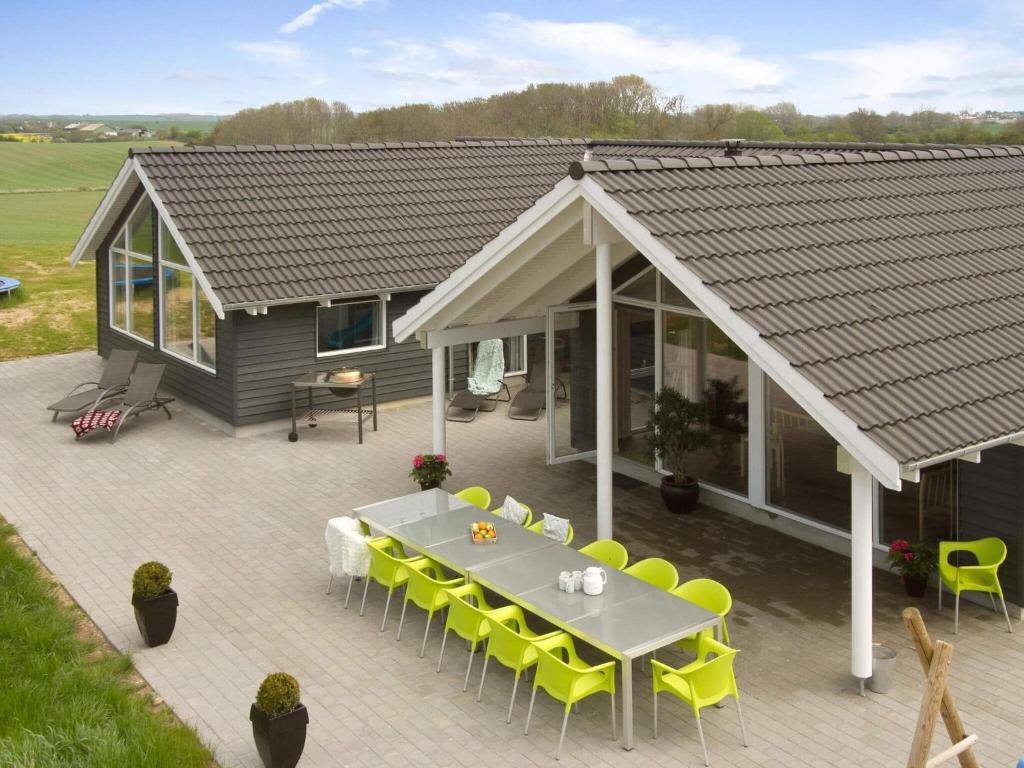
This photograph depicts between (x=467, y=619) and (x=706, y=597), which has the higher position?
(x=706, y=597)

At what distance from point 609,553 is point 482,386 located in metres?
7.96

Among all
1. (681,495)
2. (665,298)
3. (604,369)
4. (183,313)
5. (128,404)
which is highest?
(665,298)

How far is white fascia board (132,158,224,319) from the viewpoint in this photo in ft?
51.7

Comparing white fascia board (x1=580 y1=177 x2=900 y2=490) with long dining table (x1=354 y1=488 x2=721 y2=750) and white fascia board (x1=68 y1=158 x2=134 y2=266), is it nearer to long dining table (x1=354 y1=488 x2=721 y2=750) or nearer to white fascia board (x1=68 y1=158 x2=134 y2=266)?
long dining table (x1=354 y1=488 x2=721 y2=750)

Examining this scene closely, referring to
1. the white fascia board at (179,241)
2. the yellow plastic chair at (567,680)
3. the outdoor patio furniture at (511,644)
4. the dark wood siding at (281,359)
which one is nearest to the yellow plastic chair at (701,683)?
the yellow plastic chair at (567,680)

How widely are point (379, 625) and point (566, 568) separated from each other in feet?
6.04

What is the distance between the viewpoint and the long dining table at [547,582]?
814 centimetres

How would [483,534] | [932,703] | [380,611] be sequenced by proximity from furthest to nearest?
[380,611], [483,534], [932,703]

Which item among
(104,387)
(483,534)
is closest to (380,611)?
(483,534)

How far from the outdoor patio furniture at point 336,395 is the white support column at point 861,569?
8.74 m

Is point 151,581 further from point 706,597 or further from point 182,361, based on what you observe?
point 182,361

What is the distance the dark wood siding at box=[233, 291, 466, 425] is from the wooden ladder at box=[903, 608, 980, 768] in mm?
11947

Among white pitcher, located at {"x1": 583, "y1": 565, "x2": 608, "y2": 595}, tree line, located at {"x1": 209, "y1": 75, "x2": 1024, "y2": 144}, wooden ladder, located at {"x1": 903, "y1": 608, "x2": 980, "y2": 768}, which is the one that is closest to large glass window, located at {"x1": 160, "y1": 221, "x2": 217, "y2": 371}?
white pitcher, located at {"x1": 583, "y1": 565, "x2": 608, "y2": 595}

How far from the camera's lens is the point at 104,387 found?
17.7m
